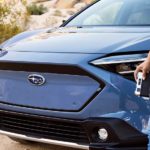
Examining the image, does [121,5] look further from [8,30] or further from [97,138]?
[8,30]

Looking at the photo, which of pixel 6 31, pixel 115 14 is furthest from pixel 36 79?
pixel 6 31

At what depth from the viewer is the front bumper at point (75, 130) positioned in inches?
141

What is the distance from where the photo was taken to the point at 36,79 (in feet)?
12.9

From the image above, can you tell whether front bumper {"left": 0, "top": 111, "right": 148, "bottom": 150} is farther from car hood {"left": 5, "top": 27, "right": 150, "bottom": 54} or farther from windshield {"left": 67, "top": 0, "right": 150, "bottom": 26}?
windshield {"left": 67, "top": 0, "right": 150, "bottom": 26}

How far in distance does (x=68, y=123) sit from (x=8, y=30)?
6.37 m

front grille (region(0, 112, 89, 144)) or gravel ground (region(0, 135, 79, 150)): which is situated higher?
front grille (region(0, 112, 89, 144))

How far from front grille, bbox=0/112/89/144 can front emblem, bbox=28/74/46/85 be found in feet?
0.91

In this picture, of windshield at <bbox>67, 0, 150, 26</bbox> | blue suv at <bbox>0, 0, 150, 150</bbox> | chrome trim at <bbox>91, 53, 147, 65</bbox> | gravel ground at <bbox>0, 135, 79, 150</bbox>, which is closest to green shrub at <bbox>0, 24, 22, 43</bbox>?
windshield at <bbox>67, 0, 150, 26</bbox>

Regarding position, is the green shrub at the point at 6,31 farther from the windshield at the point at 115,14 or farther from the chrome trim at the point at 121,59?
the chrome trim at the point at 121,59

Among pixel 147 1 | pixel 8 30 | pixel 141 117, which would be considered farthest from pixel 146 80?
pixel 8 30

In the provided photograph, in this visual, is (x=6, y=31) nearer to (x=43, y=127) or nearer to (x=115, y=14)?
(x=115, y=14)

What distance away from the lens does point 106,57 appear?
12.2ft

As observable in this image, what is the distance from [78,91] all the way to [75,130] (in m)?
0.31

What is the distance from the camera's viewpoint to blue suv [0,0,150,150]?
11.7ft
